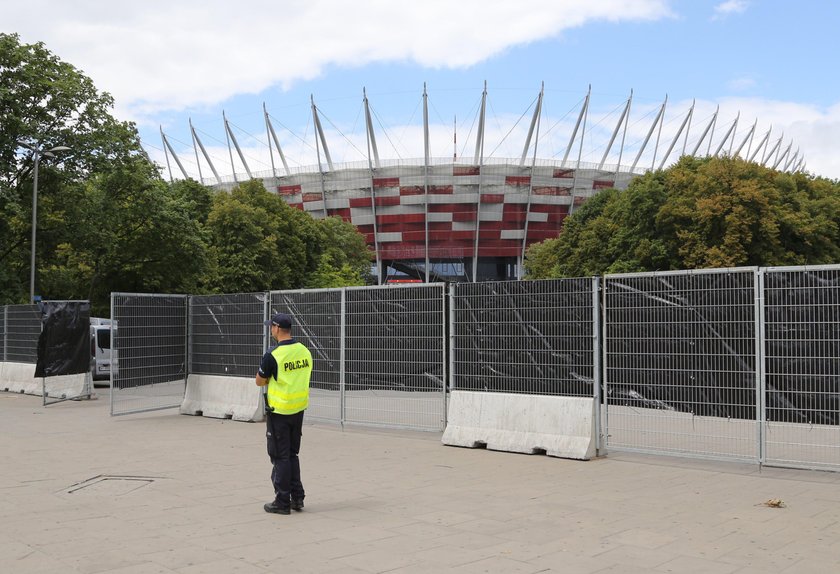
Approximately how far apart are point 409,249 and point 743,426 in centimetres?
8010

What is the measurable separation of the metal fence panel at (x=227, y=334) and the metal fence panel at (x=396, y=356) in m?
2.32

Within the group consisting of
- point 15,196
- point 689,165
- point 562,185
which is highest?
point 562,185

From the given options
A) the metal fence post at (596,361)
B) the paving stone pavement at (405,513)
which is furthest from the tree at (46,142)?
the metal fence post at (596,361)

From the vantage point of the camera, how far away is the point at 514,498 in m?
7.61

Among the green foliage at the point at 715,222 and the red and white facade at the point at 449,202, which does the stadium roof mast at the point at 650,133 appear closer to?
the red and white facade at the point at 449,202

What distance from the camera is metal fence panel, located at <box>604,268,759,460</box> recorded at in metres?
8.98

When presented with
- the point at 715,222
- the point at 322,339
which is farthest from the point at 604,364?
the point at 715,222

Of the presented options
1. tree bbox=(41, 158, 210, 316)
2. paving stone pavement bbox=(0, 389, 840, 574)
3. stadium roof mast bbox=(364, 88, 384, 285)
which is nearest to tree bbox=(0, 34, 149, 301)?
tree bbox=(41, 158, 210, 316)

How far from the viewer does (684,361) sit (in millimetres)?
9289

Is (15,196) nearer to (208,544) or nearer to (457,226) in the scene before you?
(208,544)

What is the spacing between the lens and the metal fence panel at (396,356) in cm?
1163

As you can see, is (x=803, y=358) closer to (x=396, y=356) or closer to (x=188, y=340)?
(x=396, y=356)

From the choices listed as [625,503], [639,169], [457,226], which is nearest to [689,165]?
[625,503]

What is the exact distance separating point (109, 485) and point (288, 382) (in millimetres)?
2739
